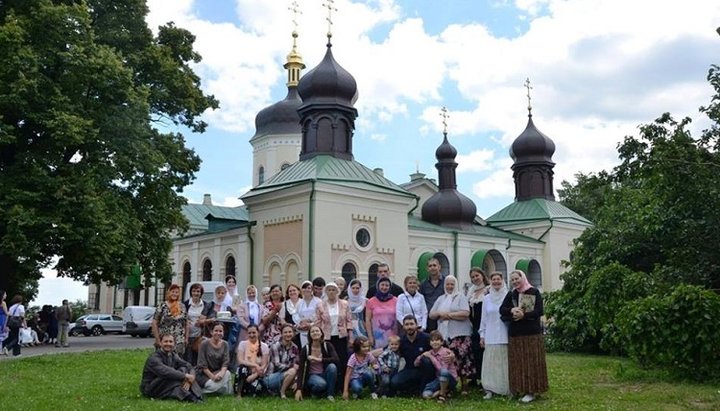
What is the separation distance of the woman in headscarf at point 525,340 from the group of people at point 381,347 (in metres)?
0.01

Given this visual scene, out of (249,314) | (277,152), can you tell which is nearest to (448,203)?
(277,152)

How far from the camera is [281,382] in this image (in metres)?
9.19

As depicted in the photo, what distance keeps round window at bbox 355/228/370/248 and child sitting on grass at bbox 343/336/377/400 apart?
16.9m

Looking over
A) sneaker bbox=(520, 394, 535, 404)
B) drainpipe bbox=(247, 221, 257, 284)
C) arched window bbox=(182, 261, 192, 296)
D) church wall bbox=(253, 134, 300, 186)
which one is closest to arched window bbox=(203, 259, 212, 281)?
arched window bbox=(182, 261, 192, 296)

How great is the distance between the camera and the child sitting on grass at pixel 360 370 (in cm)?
903

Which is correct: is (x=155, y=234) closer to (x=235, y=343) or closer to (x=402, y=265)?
(x=402, y=265)

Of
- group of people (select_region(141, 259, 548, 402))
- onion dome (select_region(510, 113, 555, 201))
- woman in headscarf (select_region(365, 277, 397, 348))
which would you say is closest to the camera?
group of people (select_region(141, 259, 548, 402))

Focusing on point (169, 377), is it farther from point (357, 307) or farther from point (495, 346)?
point (495, 346)

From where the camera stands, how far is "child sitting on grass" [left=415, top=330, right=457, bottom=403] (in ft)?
28.4

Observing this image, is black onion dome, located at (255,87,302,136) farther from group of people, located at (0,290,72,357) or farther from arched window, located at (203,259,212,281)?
group of people, located at (0,290,72,357)

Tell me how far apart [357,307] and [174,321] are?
2.64 metres

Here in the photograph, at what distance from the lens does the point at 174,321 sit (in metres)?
9.81

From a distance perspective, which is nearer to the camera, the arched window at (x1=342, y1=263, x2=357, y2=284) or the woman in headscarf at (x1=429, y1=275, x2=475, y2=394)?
the woman in headscarf at (x1=429, y1=275, x2=475, y2=394)

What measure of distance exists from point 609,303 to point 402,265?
48.1 ft
